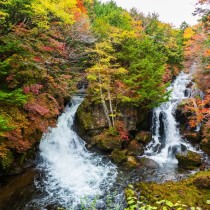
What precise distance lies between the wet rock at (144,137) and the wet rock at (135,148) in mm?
381

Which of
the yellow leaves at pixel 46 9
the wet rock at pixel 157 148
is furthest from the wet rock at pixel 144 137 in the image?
the yellow leaves at pixel 46 9

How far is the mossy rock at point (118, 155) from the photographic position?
50.7 ft

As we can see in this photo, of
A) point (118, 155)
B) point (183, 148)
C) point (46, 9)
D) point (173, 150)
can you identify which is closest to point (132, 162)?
point (118, 155)

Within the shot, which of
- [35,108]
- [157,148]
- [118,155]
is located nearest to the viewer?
[35,108]

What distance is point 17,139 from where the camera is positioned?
10734 millimetres

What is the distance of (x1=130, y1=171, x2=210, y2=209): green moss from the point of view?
7.70m

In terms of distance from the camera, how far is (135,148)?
1719cm

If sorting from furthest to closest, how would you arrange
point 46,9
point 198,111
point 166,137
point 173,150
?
point 166,137, point 173,150, point 198,111, point 46,9

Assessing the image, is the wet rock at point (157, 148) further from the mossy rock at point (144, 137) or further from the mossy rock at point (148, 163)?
the mossy rock at point (148, 163)

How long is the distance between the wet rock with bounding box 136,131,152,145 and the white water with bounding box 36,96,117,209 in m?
3.65

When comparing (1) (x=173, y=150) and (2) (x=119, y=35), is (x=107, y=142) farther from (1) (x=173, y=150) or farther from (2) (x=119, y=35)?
(2) (x=119, y=35)

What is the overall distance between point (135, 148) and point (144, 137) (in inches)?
57.5

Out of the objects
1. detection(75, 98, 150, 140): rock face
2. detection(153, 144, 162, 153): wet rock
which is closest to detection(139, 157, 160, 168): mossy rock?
detection(153, 144, 162, 153): wet rock

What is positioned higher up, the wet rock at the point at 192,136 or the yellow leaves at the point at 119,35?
the yellow leaves at the point at 119,35
